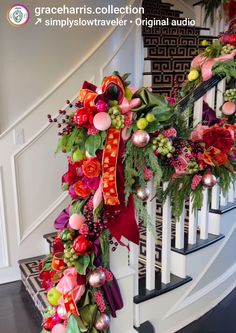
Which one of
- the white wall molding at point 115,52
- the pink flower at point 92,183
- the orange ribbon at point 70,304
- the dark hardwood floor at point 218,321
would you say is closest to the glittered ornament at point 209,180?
the pink flower at point 92,183

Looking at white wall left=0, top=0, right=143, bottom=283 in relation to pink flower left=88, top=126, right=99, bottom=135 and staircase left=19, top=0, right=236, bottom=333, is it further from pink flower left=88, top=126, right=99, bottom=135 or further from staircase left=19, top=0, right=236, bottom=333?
pink flower left=88, top=126, right=99, bottom=135

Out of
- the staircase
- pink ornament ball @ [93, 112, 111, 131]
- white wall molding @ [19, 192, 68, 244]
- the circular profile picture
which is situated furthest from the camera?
white wall molding @ [19, 192, 68, 244]

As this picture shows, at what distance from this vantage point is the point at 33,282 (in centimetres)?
232

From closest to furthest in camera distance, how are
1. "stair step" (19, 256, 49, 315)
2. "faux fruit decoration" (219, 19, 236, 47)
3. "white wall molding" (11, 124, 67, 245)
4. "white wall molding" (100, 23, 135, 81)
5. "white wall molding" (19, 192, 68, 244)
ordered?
"faux fruit decoration" (219, 19, 236, 47), "stair step" (19, 256, 49, 315), "white wall molding" (11, 124, 67, 245), "white wall molding" (19, 192, 68, 244), "white wall molding" (100, 23, 135, 81)

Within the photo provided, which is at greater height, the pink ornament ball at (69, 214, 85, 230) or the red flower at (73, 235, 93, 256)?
the pink ornament ball at (69, 214, 85, 230)

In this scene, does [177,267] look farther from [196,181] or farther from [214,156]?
[214,156]

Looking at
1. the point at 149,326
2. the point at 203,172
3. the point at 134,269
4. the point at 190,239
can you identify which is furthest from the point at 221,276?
the point at 203,172

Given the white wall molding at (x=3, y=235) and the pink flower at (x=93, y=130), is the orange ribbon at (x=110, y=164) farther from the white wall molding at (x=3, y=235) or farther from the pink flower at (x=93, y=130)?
the white wall molding at (x=3, y=235)

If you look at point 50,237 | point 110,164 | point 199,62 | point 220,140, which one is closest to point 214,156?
point 220,140

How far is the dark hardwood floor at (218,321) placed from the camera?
6.52ft

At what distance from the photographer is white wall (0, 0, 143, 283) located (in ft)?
8.34

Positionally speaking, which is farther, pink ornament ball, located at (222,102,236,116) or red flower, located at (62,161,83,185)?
pink ornament ball, located at (222,102,236,116)

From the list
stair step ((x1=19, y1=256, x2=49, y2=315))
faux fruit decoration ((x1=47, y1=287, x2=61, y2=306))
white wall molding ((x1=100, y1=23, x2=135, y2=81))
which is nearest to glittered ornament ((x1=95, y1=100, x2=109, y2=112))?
faux fruit decoration ((x1=47, y1=287, x2=61, y2=306))

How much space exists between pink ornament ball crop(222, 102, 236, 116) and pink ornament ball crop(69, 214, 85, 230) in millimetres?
1197
